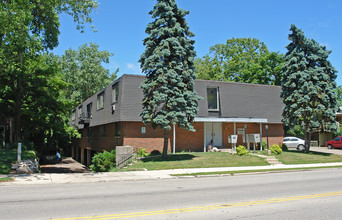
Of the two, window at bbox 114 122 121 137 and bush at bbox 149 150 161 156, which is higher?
window at bbox 114 122 121 137

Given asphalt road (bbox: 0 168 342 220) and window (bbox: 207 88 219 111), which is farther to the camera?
window (bbox: 207 88 219 111)

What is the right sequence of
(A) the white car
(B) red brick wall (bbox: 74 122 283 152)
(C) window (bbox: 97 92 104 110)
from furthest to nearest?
(A) the white car < (C) window (bbox: 97 92 104 110) < (B) red brick wall (bbox: 74 122 283 152)

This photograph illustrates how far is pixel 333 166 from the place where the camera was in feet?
62.3

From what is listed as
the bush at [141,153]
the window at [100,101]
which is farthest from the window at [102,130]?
the bush at [141,153]

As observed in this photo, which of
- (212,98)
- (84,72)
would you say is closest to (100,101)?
(212,98)

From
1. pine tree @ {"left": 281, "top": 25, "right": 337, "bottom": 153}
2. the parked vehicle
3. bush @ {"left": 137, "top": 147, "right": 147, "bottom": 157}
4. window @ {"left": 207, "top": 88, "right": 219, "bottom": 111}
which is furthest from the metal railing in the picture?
the parked vehicle

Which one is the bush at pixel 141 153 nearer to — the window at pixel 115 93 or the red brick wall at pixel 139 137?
the red brick wall at pixel 139 137

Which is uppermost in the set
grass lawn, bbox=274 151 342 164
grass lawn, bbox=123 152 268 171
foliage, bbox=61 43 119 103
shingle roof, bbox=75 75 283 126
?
foliage, bbox=61 43 119 103

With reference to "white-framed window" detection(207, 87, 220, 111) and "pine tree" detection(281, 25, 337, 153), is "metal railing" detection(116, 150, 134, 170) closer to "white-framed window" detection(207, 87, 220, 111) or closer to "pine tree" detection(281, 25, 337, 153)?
"white-framed window" detection(207, 87, 220, 111)

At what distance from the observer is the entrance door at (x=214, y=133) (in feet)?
82.0

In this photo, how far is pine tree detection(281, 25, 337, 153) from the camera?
952 inches

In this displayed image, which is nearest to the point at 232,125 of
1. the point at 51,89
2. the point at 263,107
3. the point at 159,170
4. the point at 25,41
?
the point at 263,107

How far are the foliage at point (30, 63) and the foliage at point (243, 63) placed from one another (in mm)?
30344

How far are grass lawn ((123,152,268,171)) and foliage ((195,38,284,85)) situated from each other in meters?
25.2
